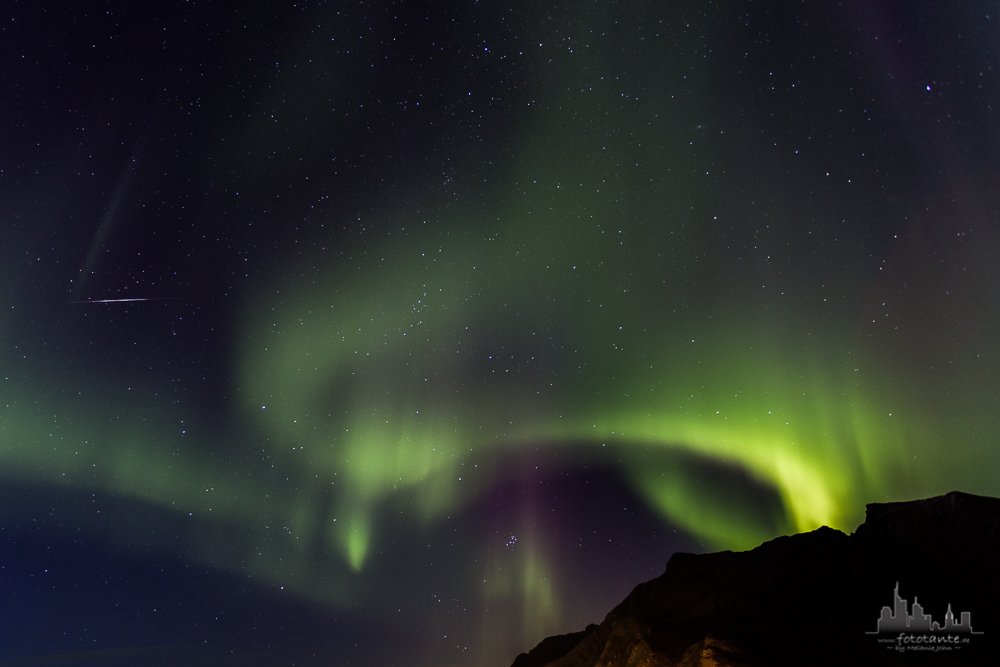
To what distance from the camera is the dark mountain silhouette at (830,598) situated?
2641 centimetres

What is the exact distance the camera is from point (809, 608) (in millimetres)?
31406

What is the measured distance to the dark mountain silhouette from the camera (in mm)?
26406

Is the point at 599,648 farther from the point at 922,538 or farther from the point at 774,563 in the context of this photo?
the point at 922,538

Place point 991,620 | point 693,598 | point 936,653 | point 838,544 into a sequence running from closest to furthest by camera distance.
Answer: point 936,653
point 991,620
point 693,598
point 838,544

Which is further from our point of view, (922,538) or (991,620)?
(922,538)

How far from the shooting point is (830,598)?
33094mm

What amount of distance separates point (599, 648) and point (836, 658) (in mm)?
18204

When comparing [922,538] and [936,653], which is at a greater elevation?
[922,538]

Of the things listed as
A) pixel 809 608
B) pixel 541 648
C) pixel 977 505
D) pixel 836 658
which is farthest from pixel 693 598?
pixel 541 648

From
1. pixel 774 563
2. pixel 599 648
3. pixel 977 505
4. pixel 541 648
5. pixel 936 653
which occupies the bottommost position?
pixel 541 648

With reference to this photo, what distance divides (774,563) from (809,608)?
5.17m

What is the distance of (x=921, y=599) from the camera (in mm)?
32656

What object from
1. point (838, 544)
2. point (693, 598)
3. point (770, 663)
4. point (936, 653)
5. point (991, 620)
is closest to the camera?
point (770, 663)

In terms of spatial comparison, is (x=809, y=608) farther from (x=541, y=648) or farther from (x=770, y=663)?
(x=541, y=648)
